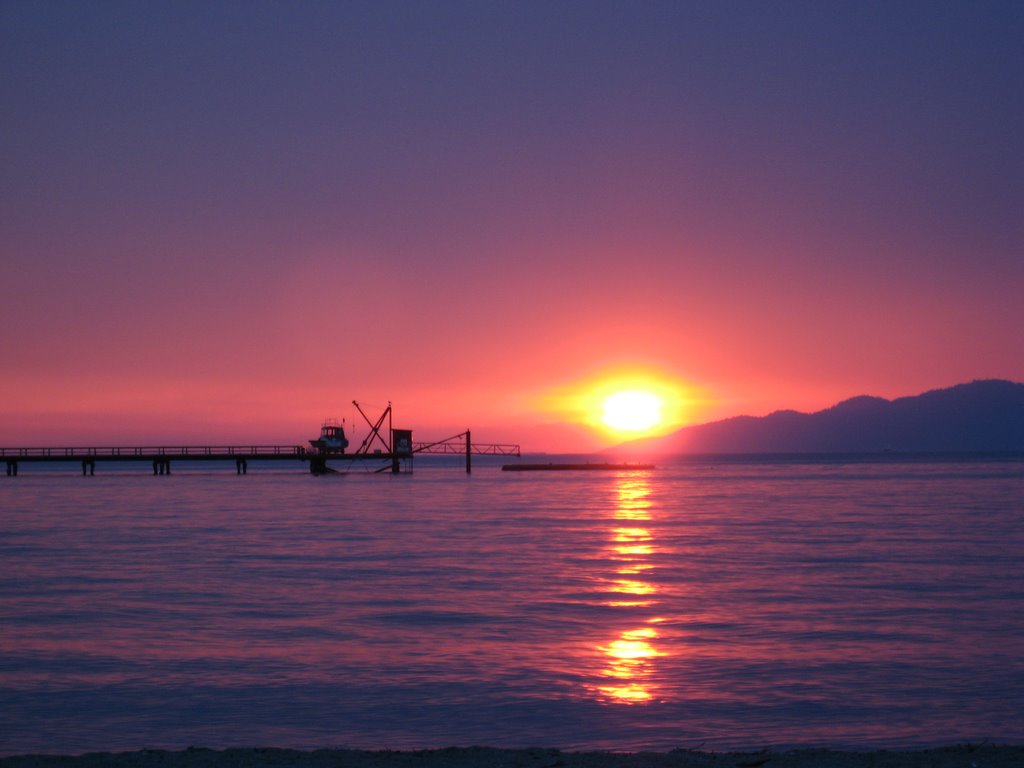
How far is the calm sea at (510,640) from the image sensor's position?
1330cm

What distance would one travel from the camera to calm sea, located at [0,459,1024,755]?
524 inches

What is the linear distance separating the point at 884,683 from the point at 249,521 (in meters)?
42.2

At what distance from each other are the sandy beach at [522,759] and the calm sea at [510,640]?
1579mm

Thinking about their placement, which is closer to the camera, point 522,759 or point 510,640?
point 522,759

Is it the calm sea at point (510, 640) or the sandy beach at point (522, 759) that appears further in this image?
the calm sea at point (510, 640)

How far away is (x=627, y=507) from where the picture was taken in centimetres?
6881

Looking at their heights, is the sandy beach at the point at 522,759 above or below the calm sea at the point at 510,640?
above

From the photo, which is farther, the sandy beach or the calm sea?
the calm sea

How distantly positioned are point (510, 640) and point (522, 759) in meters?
9.08

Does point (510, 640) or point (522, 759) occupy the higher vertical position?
point (522, 759)

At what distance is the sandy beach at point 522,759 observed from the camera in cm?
1016

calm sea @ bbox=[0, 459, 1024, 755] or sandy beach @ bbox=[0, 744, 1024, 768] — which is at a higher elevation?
sandy beach @ bbox=[0, 744, 1024, 768]

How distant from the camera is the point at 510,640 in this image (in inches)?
770

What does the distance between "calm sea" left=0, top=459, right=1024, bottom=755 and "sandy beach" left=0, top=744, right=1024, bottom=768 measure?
1579mm
